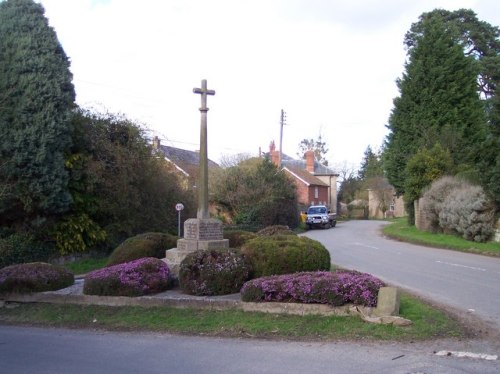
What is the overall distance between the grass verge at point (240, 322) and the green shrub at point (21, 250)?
5476 millimetres

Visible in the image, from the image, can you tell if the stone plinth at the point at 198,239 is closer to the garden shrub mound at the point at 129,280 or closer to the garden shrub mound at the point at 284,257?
the garden shrub mound at the point at 129,280

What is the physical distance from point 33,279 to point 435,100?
32534mm

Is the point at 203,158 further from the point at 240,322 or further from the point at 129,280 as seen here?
the point at 240,322

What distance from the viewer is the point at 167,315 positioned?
9.46m

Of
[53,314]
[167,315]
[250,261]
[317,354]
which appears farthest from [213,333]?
[53,314]

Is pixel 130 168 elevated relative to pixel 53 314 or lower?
elevated

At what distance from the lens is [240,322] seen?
876 centimetres

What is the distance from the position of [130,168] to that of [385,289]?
39.4ft

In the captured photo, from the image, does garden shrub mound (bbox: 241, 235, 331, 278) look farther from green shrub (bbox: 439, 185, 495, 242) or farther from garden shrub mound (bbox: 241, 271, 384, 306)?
green shrub (bbox: 439, 185, 495, 242)

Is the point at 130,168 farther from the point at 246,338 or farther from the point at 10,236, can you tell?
the point at 246,338

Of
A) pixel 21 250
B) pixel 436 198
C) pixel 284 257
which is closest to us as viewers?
pixel 284 257

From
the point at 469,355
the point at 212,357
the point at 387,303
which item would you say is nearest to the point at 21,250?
the point at 212,357

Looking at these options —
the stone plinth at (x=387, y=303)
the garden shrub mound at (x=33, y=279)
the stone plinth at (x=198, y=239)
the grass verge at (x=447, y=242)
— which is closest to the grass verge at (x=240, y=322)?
the stone plinth at (x=387, y=303)

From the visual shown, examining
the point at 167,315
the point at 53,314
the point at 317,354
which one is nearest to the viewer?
the point at 317,354
